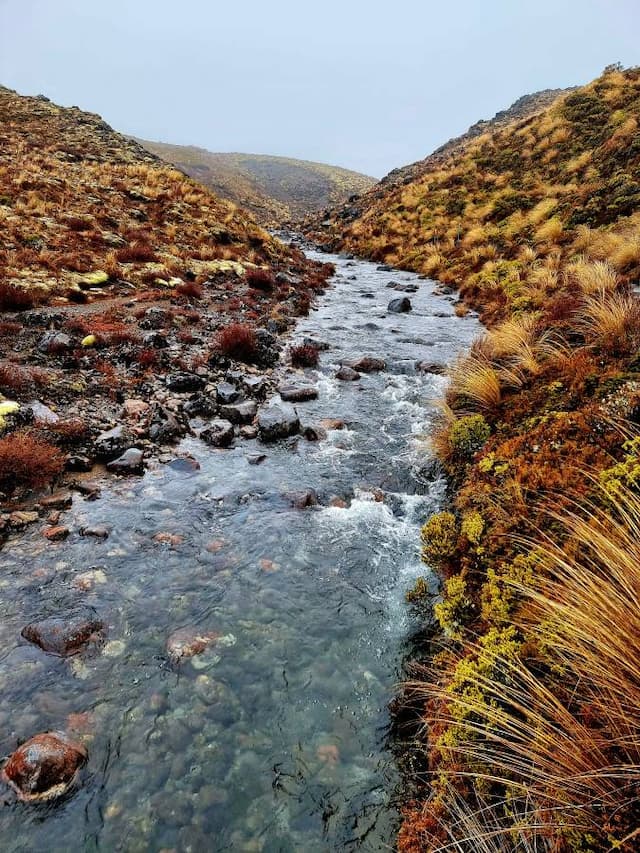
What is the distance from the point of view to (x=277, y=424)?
7707 mm

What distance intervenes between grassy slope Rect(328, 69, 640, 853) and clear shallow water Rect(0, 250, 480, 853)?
495 millimetres

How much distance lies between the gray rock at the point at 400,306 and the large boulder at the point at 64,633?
1477cm

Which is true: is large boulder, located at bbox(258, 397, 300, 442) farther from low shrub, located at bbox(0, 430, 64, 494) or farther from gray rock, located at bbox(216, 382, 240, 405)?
low shrub, located at bbox(0, 430, 64, 494)

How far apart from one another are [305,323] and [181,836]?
1374 cm

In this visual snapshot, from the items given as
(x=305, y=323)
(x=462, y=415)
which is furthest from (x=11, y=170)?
(x=462, y=415)

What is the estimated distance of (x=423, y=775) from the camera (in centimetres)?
306

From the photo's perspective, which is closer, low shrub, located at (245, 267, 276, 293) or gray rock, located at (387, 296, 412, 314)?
gray rock, located at (387, 296, 412, 314)

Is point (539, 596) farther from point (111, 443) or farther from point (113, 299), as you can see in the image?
point (113, 299)

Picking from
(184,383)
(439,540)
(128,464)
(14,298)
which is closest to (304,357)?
(184,383)

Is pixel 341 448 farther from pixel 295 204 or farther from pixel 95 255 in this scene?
pixel 295 204

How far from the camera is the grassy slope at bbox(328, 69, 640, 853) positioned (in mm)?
2152

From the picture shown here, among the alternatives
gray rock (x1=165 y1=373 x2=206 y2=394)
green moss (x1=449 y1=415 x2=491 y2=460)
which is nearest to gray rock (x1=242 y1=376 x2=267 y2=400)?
gray rock (x1=165 y1=373 x2=206 y2=394)

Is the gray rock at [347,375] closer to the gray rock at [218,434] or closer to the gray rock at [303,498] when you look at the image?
the gray rock at [218,434]

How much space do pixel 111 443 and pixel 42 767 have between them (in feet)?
14.7
